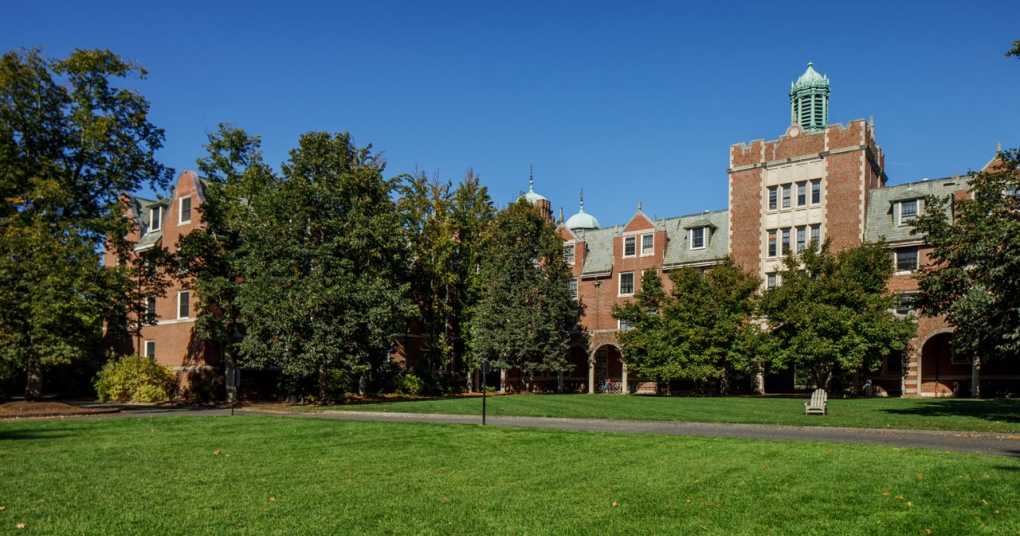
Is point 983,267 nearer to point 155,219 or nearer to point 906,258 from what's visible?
point 906,258

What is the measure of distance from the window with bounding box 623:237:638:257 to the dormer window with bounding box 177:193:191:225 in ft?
93.8

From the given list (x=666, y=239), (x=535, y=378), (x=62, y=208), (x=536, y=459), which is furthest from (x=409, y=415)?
(x=666, y=239)

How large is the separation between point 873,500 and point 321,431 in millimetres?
13125

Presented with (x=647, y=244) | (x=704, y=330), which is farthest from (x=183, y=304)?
(x=704, y=330)

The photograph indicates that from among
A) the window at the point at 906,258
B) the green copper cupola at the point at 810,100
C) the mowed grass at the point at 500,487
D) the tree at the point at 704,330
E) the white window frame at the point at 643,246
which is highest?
the green copper cupola at the point at 810,100

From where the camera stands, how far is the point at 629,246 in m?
53.8

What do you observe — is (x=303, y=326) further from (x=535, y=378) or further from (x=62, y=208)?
(x=535, y=378)

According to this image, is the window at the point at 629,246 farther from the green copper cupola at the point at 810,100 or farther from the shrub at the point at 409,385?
the shrub at the point at 409,385

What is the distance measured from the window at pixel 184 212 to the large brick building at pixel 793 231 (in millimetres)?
Answer: 25040

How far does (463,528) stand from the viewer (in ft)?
27.8

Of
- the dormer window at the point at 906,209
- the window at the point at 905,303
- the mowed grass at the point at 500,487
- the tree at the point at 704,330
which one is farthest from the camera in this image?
the dormer window at the point at 906,209

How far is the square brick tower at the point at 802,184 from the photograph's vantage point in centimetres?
4556

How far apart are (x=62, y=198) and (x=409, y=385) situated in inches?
820

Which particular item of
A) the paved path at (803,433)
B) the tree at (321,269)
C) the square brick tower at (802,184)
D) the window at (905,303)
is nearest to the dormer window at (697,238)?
the square brick tower at (802,184)
